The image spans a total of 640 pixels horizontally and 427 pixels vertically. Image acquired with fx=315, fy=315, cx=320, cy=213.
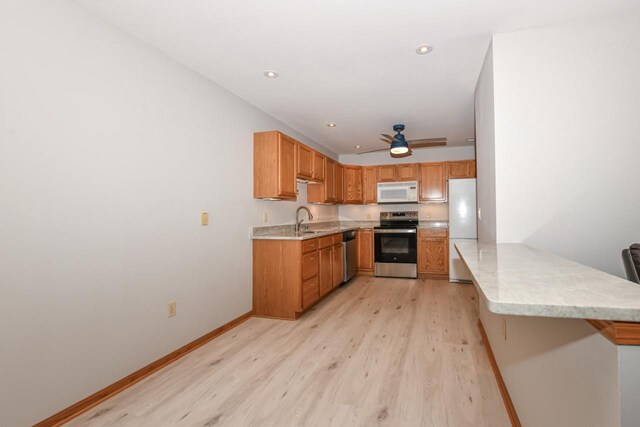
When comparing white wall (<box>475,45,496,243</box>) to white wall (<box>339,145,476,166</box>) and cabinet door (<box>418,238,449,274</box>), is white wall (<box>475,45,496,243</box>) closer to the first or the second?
cabinet door (<box>418,238,449,274</box>)

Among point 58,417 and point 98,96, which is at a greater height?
point 98,96

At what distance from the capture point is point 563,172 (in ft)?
7.02

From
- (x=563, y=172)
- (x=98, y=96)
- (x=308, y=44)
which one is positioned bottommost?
(x=563, y=172)

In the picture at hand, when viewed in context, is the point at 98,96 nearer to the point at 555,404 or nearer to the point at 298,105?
the point at 298,105

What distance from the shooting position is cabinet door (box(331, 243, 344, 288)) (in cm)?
453

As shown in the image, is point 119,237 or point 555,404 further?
point 119,237

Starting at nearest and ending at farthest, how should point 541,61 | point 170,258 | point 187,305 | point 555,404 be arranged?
point 555,404 < point 541,61 < point 170,258 < point 187,305

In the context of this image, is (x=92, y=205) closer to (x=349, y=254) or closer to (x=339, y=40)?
(x=339, y=40)

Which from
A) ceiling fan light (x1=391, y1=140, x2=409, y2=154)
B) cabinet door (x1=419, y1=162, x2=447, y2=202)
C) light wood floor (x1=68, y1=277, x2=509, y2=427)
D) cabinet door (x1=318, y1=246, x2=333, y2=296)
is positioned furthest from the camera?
cabinet door (x1=419, y1=162, x2=447, y2=202)

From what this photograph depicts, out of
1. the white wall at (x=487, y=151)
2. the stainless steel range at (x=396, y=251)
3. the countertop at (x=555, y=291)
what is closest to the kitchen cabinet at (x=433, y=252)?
the stainless steel range at (x=396, y=251)

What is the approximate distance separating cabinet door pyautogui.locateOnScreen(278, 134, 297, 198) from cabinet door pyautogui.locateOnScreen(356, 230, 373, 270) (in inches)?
94.9

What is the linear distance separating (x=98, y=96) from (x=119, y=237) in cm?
92

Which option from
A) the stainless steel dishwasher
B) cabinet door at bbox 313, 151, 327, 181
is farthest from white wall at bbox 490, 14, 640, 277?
the stainless steel dishwasher

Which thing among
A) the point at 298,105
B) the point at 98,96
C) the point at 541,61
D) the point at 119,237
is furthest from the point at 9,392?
the point at 541,61
